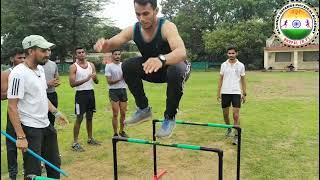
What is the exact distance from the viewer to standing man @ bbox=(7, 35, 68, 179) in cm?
435

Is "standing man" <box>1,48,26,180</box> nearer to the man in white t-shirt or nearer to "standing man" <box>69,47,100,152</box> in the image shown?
"standing man" <box>69,47,100,152</box>

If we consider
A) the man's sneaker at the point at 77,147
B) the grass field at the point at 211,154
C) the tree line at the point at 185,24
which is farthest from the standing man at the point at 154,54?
the tree line at the point at 185,24

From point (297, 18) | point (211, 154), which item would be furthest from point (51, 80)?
point (297, 18)

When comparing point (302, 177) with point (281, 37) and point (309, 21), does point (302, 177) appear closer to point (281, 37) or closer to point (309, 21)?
point (309, 21)

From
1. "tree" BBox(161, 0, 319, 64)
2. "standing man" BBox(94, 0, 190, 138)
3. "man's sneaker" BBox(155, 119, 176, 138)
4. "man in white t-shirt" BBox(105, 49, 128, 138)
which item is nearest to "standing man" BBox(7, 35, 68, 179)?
"standing man" BBox(94, 0, 190, 138)

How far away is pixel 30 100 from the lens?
4.46 m

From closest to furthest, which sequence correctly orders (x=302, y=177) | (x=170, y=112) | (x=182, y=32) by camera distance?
(x=170, y=112), (x=302, y=177), (x=182, y=32)

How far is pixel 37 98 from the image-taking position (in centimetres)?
448

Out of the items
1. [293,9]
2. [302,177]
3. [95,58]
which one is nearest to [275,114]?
[302,177]

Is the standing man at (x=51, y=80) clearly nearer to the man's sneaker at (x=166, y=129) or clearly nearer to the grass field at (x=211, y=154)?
the grass field at (x=211, y=154)

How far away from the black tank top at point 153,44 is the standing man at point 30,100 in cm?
131

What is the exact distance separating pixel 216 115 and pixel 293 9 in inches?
576

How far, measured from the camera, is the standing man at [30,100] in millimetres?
4352

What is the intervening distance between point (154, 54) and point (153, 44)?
0.11 m
